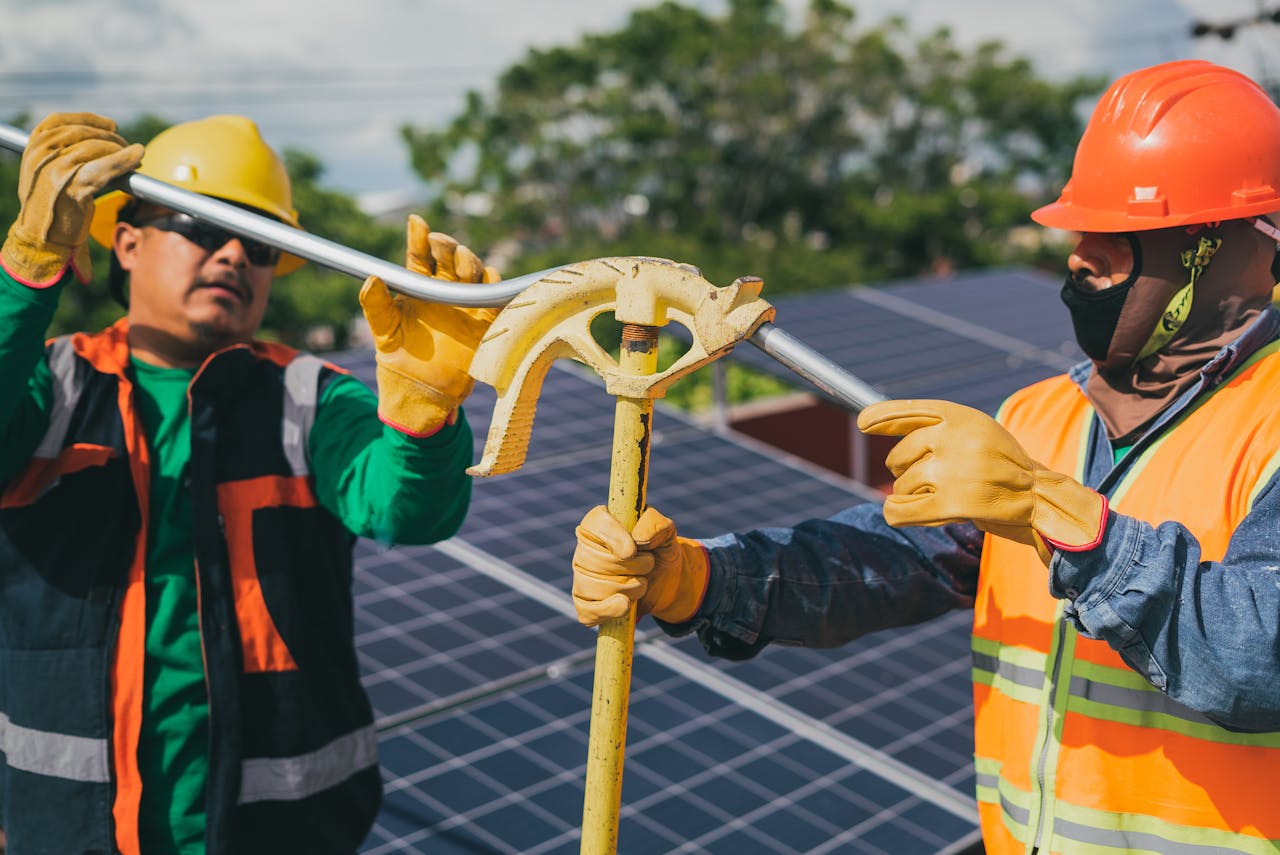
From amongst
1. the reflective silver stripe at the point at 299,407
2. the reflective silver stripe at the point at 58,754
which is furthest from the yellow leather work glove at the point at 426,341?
the reflective silver stripe at the point at 58,754

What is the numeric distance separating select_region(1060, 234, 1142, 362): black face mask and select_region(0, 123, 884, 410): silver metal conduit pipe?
0.49 metres

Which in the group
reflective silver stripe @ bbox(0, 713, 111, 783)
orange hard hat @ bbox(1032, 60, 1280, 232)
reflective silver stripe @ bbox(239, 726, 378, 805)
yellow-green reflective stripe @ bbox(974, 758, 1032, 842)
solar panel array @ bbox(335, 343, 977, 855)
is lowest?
solar panel array @ bbox(335, 343, 977, 855)

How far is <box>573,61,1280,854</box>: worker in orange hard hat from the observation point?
187 cm

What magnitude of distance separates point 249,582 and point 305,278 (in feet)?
98.2

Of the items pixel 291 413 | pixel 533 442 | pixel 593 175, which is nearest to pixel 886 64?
pixel 593 175

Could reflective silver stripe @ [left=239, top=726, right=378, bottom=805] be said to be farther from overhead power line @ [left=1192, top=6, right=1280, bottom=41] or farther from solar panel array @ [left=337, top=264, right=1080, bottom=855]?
overhead power line @ [left=1192, top=6, right=1280, bottom=41]

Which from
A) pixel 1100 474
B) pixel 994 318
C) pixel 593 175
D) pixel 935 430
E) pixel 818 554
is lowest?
pixel 593 175

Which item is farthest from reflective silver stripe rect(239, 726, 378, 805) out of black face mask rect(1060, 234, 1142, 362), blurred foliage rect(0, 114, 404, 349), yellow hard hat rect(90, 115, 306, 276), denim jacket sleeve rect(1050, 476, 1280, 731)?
blurred foliage rect(0, 114, 404, 349)

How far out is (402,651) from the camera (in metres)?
4.03

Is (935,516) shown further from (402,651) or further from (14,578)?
(402,651)

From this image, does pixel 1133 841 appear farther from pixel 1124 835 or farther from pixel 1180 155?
pixel 1180 155

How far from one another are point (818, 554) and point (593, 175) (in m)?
36.7

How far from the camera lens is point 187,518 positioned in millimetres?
2756

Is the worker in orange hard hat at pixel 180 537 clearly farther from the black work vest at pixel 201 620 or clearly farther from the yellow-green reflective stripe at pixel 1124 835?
the yellow-green reflective stripe at pixel 1124 835
